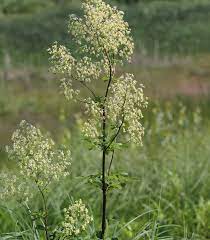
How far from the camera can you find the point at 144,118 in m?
11.0

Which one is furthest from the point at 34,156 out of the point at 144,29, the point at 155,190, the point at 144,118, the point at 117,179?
the point at 144,29

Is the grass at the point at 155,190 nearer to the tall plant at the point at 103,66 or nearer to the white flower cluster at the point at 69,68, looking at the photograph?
the tall plant at the point at 103,66

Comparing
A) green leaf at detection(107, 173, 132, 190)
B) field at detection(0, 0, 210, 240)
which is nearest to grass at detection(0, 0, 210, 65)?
field at detection(0, 0, 210, 240)

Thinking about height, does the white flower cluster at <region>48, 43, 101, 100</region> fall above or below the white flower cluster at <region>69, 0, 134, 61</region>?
below

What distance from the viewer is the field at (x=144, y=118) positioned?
5.65 m

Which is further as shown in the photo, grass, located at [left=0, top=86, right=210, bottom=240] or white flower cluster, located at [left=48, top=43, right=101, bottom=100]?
grass, located at [left=0, top=86, right=210, bottom=240]

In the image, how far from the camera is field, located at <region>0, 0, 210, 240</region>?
18.5 feet

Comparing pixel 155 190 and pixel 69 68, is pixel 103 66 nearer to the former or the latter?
pixel 69 68

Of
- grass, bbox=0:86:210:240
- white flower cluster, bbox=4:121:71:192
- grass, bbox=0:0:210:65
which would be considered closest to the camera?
white flower cluster, bbox=4:121:71:192

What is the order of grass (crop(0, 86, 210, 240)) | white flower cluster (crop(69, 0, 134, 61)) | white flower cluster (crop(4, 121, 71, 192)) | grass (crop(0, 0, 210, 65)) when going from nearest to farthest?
white flower cluster (crop(69, 0, 134, 61)) < white flower cluster (crop(4, 121, 71, 192)) < grass (crop(0, 86, 210, 240)) < grass (crop(0, 0, 210, 65))

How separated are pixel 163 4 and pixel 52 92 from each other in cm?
1039

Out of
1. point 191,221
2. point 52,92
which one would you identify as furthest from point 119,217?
point 52,92

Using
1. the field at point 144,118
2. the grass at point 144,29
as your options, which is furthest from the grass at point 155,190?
the grass at point 144,29

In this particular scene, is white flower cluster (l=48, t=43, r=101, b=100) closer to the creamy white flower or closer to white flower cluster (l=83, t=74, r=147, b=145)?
white flower cluster (l=83, t=74, r=147, b=145)
